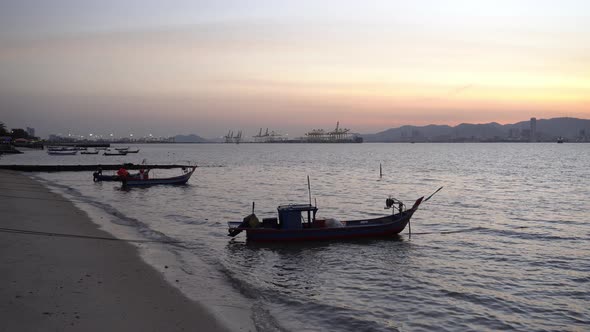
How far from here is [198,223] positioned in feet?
85.9

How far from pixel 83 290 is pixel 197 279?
393cm

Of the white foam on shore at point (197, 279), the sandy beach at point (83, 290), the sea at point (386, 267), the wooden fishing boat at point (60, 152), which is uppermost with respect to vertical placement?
the wooden fishing boat at point (60, 152)

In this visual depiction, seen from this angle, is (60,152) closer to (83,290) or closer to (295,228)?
(295,228)

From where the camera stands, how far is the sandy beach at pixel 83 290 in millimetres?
9047

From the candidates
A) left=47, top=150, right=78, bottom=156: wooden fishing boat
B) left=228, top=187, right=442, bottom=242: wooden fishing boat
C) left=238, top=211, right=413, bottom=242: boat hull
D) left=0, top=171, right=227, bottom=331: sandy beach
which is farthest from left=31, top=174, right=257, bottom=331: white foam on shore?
left=47, top=150, right=78, bottom=156: wooden fishing boat

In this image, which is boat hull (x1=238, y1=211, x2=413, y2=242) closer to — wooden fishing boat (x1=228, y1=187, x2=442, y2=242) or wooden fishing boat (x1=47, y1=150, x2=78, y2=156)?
wooden fishing boat (x1=228, y1=187, x2=442, y2=242)

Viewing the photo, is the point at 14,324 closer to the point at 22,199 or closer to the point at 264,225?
the point at 264,225

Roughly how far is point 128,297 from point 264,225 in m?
11.1

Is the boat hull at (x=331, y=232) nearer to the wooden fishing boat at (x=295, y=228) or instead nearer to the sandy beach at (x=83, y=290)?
the wooden fishing boat at (x=295, y=228)

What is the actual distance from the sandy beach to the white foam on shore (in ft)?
1.24

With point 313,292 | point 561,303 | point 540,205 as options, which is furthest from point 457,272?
point 540,205

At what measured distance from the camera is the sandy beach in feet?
29.7

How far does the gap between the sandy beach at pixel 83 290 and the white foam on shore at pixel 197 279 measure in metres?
0.38

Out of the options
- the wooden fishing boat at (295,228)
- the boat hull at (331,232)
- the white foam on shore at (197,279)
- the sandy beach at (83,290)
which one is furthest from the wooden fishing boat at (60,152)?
the boat hull at (331,232)
